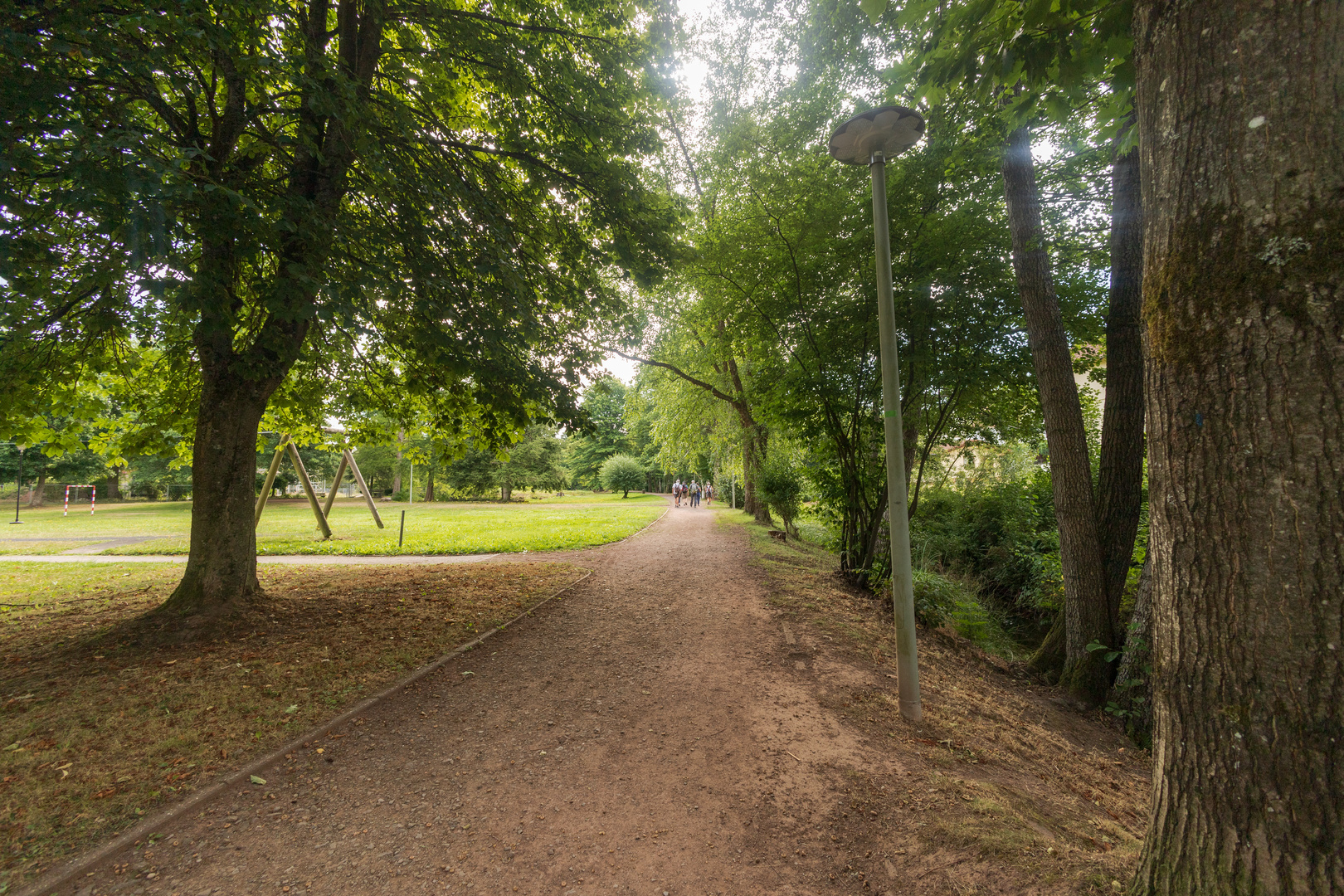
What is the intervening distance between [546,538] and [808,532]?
9.40 metres

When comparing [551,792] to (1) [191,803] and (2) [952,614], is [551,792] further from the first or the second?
(2) [952,614]

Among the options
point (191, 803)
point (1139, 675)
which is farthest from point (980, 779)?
point (191, 803)

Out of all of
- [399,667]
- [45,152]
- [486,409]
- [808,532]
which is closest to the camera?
[45,152]

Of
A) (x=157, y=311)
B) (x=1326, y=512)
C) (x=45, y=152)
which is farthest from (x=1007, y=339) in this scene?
(x=157, y=311)

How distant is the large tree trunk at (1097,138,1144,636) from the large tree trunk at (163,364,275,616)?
920 centimetres

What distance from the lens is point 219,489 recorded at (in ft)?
18.9

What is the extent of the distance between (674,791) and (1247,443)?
3.11 metres

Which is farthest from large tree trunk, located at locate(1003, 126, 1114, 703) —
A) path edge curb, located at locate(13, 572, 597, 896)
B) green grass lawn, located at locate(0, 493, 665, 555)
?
green grass lawn, located at locate(0, 493, 665, 555)

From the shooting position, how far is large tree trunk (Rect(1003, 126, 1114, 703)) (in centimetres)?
548

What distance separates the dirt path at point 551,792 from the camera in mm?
2467

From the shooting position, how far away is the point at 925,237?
22.6ft

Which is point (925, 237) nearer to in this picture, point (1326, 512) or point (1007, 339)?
point (1007, 339)

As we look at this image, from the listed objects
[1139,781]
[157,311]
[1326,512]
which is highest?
Answer: [157,311]

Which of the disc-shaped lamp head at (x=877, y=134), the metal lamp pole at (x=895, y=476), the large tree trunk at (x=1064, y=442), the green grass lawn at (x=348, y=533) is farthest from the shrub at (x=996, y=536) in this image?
the green grass lawn at (x=348, y=533)
